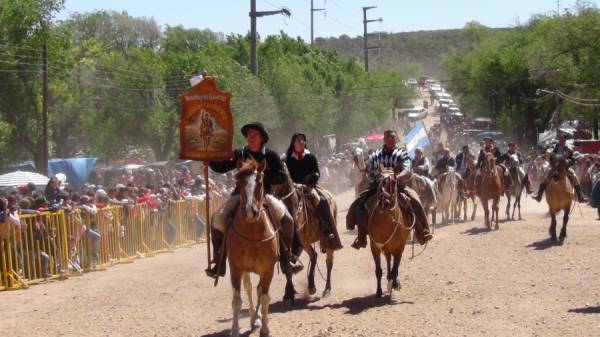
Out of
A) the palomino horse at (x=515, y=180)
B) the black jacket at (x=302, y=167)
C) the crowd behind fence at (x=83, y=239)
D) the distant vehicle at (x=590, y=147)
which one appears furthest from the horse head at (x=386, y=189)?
the distant vehicle at (x=590, y=147)

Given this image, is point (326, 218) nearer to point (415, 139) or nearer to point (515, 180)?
point (415, 139)

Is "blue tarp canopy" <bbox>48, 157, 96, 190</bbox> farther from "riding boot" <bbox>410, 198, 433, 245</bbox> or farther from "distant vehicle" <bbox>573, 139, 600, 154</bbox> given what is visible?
"riding boot" <bbox>410, 198, 433, 245</bbox>

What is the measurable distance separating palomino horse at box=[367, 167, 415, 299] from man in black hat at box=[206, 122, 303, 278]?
1968mm

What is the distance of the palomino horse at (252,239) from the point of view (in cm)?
1136

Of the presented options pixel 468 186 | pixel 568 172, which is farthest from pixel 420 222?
pixel 468 186

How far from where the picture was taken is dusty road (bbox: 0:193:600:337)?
12.2 metres

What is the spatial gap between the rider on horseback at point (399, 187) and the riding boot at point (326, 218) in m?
0.40

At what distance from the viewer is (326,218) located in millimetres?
15117

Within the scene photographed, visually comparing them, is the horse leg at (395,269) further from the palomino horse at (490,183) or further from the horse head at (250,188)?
the palomino horse at (490,183)

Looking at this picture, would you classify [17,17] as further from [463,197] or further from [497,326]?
[497,326]

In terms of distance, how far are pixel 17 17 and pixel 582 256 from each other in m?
28.8

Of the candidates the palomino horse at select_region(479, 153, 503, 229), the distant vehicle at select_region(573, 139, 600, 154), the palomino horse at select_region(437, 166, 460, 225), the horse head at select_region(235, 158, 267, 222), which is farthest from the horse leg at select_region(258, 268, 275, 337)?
the distant vehicle at select_region(573, 139, 600, 154)

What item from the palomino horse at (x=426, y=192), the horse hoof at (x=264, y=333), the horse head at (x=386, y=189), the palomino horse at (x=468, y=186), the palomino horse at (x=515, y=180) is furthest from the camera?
the palomino horse at (x=515, y=180)

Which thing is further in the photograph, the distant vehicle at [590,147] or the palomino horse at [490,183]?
the distant vehicle at [590,147]
